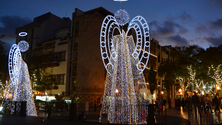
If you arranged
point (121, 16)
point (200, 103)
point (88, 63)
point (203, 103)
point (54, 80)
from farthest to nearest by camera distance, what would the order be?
1. point (54, 80)
2. point (88, 63)
3. point (203, 103)
4. point (200, 103)
5. point (121, 16)

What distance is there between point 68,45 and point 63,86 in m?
8.82

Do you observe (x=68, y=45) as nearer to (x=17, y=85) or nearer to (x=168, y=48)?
(x=17, y=85)

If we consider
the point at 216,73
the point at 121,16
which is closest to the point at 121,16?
the point at 121,16

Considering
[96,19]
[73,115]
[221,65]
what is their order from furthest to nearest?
[96,19], [221,65], [73,115]

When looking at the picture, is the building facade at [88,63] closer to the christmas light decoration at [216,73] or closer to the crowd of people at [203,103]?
the crowd of people at [203,103]

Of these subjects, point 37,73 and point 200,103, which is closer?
point 200,103

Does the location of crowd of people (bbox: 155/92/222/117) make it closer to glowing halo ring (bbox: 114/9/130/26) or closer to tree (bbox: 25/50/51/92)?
glowing halo ring (bbox: 114/9/130/26)

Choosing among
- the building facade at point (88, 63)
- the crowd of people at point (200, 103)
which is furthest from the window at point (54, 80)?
the crowd of people at point (200, 103)

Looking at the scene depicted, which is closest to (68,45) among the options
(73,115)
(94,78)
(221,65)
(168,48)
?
(94,78)

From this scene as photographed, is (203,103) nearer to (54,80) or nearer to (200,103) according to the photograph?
(200,103)

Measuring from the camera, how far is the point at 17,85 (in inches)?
883

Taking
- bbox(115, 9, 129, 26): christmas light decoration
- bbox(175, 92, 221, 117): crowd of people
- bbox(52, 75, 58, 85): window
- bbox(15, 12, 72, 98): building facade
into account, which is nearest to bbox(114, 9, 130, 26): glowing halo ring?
bbox(115, 9, 129, 26): christmas light decoration

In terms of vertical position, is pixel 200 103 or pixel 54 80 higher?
pixel 54 80

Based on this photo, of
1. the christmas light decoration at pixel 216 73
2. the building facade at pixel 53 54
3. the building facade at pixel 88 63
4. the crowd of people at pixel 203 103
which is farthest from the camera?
the building facade at pixel 53 54
